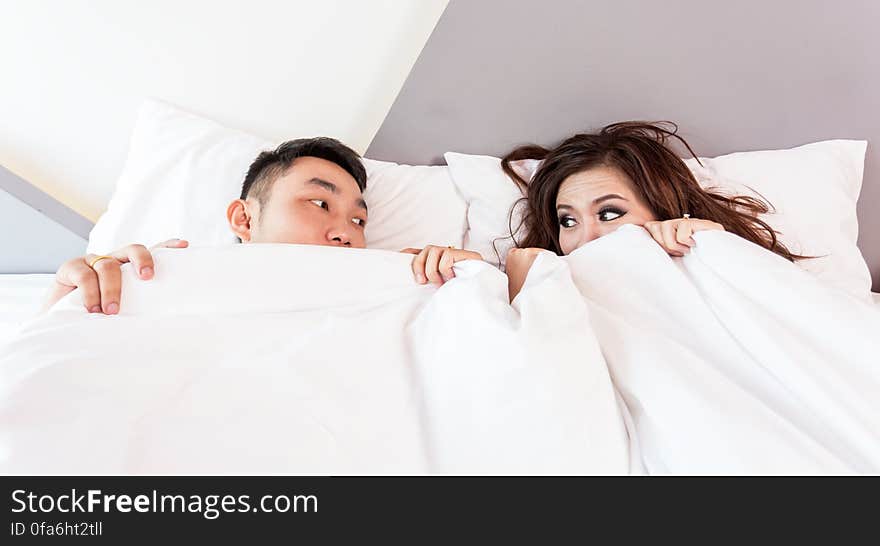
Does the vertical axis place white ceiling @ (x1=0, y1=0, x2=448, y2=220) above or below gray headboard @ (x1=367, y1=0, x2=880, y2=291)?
above

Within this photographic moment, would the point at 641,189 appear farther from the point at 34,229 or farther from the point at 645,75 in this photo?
the point at 34,229

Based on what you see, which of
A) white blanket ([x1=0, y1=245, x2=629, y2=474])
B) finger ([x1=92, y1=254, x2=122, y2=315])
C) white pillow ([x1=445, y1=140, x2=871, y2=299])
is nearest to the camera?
white blanket ([x1=0, y1=245, x2=629, y2=474])

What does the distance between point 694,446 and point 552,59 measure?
41.7 inches

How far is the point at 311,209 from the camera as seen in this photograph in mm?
1206

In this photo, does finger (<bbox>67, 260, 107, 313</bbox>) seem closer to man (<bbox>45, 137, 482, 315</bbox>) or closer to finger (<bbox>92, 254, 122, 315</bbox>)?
finger (<bbox>92, 254, 122, 315</bbox>)

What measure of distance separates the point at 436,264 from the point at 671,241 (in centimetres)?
37

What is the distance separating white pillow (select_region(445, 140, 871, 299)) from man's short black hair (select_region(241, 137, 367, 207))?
24cm

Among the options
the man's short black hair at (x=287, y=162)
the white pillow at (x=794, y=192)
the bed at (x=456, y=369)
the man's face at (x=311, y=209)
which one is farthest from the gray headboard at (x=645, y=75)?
the bed at (x=456, y=369)

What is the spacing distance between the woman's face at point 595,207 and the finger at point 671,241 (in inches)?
6.6

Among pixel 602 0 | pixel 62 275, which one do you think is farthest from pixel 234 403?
pixel 602 0

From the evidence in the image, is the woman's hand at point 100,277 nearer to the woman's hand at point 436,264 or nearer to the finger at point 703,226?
the woman's hand at point 436,264

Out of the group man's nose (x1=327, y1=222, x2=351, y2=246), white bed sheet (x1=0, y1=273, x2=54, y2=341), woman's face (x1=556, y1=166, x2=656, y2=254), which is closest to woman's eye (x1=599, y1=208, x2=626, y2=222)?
woman's face (x1=556, y1=166, x2=656, y2=254)

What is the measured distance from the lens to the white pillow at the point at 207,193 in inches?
54.2

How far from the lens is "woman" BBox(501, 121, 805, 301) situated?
1.26 m
